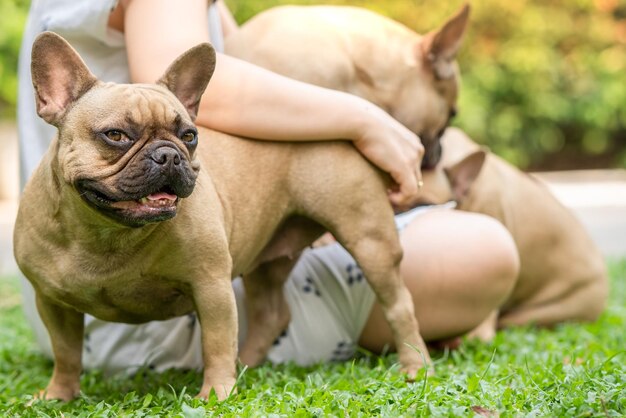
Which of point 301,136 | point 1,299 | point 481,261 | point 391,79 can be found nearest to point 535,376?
point 481,261

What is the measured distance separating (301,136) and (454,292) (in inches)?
36.7

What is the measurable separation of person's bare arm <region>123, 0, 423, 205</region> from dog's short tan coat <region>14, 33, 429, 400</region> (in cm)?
6

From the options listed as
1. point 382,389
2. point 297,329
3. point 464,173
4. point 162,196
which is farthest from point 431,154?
point 162,196

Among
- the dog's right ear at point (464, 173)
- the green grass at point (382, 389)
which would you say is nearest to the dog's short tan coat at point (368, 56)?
the dog's right ear at point (464, 173)

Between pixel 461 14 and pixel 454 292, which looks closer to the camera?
pixel 454 292

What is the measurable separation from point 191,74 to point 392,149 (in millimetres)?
750

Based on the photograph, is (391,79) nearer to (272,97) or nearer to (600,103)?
(272,97)

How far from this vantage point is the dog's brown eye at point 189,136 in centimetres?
252

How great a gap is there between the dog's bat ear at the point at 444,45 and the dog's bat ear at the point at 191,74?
177 cm

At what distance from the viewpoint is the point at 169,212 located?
7.82ft

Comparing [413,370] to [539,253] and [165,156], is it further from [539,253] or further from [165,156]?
[539,253]

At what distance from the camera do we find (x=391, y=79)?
4.18 meters

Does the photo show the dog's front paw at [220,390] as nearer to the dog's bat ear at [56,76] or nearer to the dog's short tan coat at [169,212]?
the dog's short tan coat at [169,212]

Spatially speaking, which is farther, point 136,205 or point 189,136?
point 189,136
